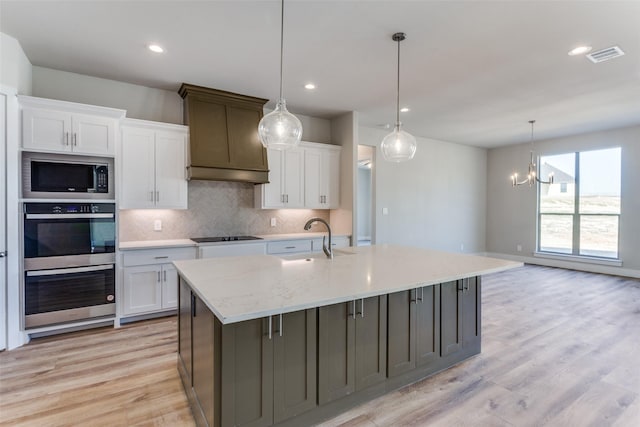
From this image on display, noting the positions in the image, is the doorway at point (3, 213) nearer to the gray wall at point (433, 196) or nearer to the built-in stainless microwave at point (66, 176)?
the built-in stainless microwave at point (66, 176)

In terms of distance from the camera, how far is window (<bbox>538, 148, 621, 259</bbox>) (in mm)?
6113

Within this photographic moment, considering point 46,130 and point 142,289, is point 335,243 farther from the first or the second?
point 46,130

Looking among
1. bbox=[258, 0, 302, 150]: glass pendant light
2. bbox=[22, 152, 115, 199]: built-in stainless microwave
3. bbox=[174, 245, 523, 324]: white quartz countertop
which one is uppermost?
bbox=[258, 0, 302, 150]: glass pendant light

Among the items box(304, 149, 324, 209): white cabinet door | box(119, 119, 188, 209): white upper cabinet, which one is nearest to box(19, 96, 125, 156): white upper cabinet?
box(119, 119, 188, 209): white upper cabinet

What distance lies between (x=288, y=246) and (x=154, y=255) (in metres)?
1.63

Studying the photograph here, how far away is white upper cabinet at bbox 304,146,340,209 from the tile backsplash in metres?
0.41

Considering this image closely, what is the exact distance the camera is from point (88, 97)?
363 cm

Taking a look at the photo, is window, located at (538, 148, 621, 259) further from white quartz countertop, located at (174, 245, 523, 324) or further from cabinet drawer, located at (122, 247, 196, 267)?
cabinet drawer, located at (122, 247, 196, 267)

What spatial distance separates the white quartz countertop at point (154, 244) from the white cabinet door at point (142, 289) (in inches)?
8.8

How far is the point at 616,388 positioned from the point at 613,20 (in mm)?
2766

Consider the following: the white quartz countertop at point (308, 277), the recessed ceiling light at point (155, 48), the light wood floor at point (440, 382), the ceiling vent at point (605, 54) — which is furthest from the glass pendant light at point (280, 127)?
the ceiling vent at point (605, 54)

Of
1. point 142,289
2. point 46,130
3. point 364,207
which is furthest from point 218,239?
point 364,207

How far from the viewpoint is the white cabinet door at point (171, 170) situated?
12.5ft

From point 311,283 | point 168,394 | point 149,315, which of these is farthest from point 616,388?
point 149,315
